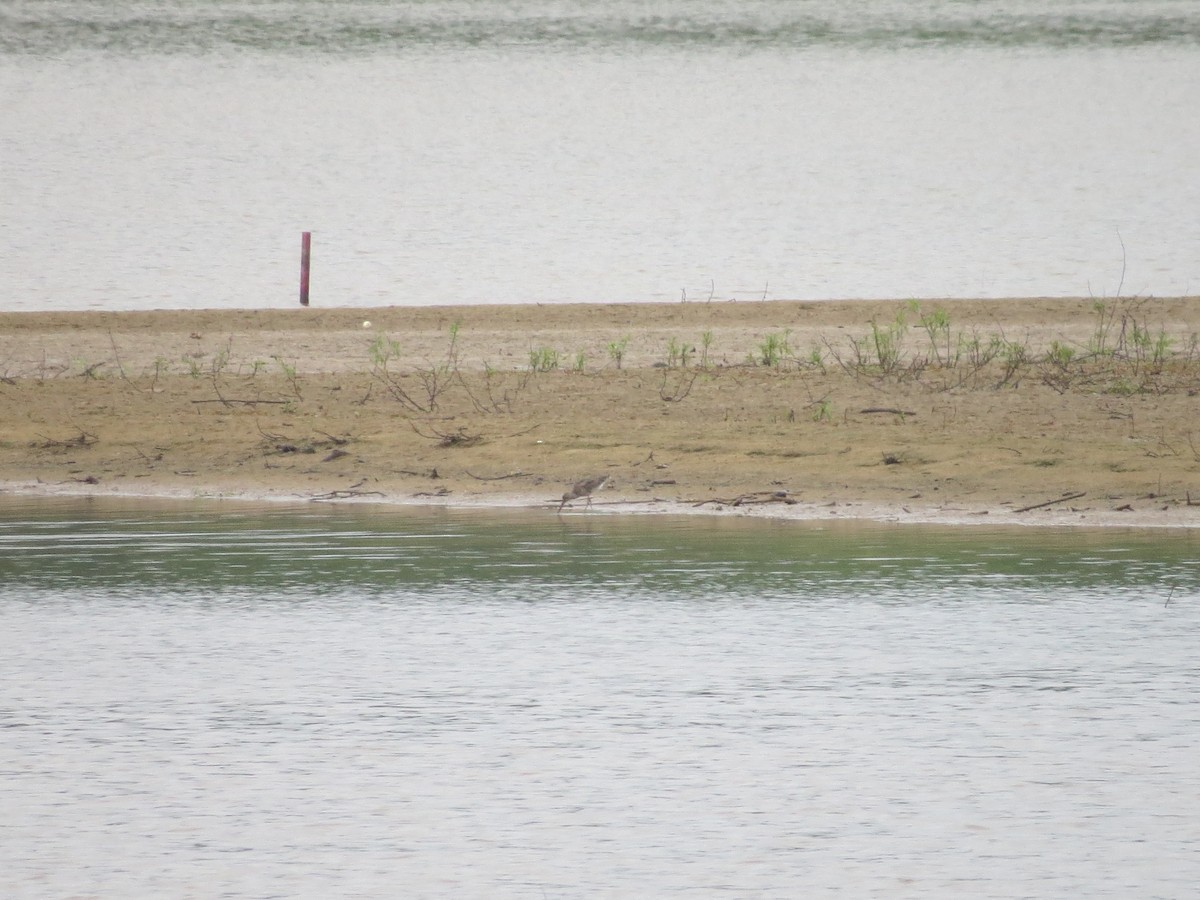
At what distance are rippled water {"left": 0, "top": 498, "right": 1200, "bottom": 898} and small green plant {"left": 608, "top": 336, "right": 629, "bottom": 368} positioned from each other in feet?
23.3

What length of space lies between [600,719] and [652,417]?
28.8 feet

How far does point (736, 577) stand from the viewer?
955 cm

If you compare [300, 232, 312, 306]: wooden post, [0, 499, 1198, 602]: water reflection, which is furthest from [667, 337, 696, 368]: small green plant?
[300, 232, 312, 306]: wooden post

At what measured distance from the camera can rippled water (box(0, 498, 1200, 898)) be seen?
5.13 m

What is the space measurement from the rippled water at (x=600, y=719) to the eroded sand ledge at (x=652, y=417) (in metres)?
2.25

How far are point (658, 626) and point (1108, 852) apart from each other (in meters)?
3.36

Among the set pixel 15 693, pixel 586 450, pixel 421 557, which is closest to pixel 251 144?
pixel 586 450

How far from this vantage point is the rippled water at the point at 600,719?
5.13 metres

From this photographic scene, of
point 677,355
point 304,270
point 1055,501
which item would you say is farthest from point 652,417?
point 304,270

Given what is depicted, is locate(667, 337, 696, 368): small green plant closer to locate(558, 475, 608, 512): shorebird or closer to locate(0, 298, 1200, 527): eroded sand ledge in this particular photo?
locate(0, 298, 1200, 527): eroded sand ledge

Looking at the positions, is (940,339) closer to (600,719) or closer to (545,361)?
(545,361)

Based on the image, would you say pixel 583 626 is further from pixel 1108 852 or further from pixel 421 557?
pixel 1108 852

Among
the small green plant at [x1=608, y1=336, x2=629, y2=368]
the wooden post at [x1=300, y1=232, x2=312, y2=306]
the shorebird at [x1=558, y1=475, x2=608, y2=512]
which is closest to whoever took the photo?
the shorebird at [x1=558, y1=475, x2=608, y2=512]

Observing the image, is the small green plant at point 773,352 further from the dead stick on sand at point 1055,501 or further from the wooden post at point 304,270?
the wooden post at point 304,270
